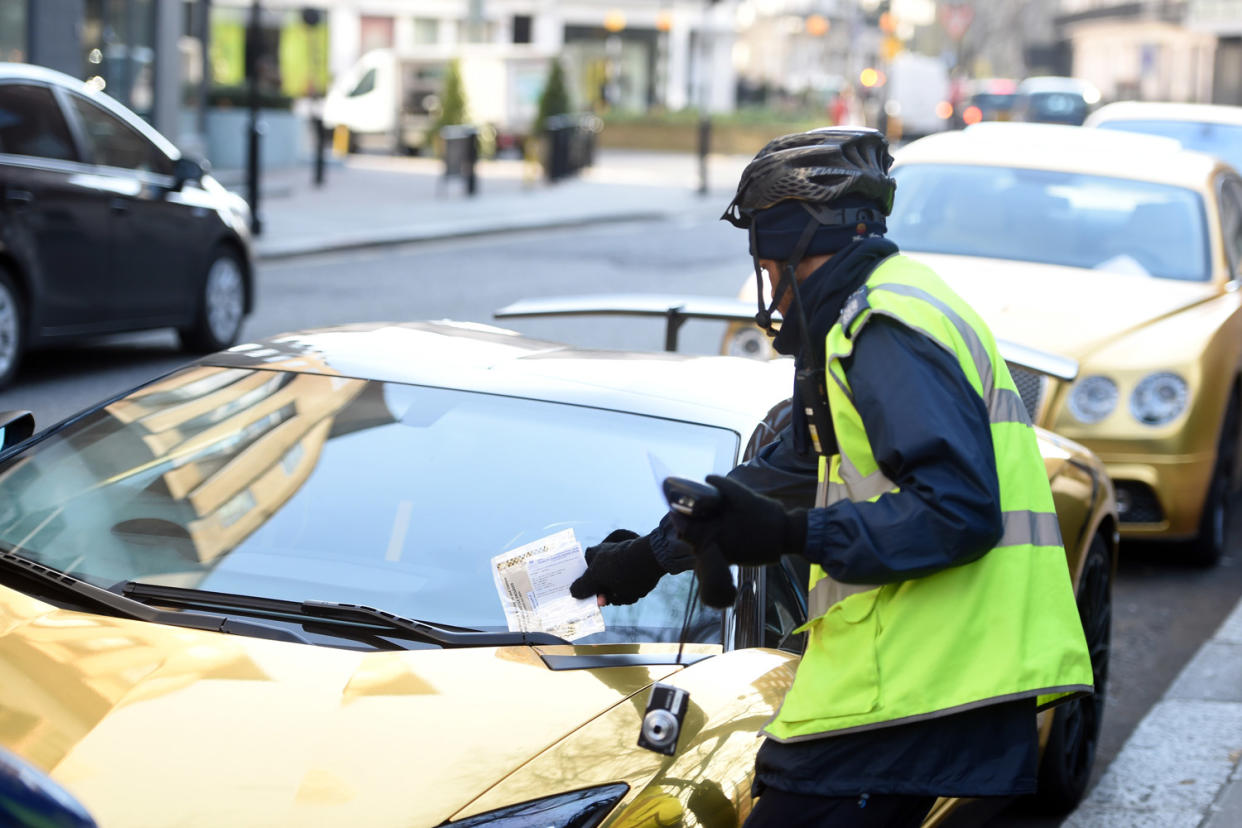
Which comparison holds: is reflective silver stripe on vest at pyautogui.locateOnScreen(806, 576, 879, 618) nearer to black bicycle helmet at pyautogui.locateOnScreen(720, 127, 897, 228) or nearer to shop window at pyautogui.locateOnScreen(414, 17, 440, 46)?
black bicycle helmet at pyautogui.locateOnScreen(720, 127, 897, 228)

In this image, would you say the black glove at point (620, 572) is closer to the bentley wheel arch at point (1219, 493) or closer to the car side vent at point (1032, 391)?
the car side vent at point (1032, 391)

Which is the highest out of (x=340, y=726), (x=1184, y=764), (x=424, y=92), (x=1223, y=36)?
(x=1223, y=36)

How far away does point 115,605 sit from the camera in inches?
126

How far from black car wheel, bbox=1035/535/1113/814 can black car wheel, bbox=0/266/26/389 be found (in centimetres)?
617

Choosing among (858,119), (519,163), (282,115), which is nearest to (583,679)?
(282,115)

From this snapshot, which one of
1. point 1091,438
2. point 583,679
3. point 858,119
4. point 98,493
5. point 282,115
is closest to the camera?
point 583,679

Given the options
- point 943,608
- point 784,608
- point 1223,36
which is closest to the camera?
point 943,608

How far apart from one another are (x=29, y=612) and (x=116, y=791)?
0.72 metres

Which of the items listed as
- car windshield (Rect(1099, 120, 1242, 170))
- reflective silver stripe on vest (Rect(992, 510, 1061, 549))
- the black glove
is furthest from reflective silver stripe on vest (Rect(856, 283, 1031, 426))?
car windshield (Rect(1099, 120, 1242, 170))

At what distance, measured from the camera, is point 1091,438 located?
271 inches

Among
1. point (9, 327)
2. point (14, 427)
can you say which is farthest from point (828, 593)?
point (9, 327)

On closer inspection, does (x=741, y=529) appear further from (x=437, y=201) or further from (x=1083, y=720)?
(x=437, y=201)

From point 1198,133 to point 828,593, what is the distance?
11601 mm

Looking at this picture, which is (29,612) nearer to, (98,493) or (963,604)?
(98,493)
